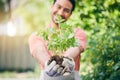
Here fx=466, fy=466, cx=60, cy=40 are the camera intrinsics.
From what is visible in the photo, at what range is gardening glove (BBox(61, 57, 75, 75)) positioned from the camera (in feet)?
11.3

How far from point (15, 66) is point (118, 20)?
9.14 meters

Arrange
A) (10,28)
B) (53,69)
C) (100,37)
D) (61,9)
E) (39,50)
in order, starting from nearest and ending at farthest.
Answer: (53,69) < (39,50) < (61,9) < (100,37) < (10,28)

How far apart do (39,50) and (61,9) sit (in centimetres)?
39

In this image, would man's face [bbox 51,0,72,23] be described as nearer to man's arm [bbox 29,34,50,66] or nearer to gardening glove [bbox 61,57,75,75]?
man's arm [bbox 29,34,50,66]

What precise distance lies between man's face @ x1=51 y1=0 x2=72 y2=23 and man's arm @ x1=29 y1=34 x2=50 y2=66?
0.21m

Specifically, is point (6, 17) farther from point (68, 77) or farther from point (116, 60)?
point (68, 77)

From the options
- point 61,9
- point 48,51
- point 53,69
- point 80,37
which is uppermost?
point 61,9

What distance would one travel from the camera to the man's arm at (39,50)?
3.53 meters

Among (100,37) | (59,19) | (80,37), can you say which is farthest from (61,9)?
(100,37)

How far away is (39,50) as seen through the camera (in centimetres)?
358

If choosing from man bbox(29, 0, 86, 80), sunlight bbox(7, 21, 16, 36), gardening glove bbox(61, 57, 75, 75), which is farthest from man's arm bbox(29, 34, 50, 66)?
sunlight bbox(7, 21, 16, 36)

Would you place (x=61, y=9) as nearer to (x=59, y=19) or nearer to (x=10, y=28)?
(x=59, y=19)

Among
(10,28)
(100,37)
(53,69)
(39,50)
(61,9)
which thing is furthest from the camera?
(10,28)

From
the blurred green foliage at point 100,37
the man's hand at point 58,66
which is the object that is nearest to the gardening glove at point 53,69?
the man's hand at point 58,66
